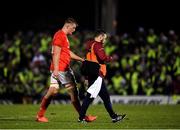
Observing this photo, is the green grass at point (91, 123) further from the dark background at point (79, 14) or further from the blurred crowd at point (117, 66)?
the dark background at point (79, 14)

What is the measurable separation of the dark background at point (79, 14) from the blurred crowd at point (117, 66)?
36.7ft

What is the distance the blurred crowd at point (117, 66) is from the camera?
29.1 metres

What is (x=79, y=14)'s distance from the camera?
44125 mm

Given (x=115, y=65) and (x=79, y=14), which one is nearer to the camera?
(x=115, y=65)

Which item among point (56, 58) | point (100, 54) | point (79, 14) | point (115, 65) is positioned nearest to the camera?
point (100, 54)

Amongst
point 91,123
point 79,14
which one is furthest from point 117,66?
point 79,14

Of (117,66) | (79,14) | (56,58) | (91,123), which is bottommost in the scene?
(91,123)

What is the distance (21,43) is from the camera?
32.1 meters

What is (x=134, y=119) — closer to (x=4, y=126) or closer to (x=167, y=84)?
(x=4, y=126)

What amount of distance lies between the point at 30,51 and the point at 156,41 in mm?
5471

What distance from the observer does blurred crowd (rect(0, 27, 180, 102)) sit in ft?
95.3

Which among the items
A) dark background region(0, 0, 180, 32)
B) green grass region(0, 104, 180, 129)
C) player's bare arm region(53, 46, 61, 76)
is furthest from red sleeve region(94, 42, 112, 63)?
dark background region(0, 0, 180, 32)

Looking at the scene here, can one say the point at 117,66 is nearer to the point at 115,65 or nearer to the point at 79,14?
the point at 115,65

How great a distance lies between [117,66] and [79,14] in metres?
14.7
